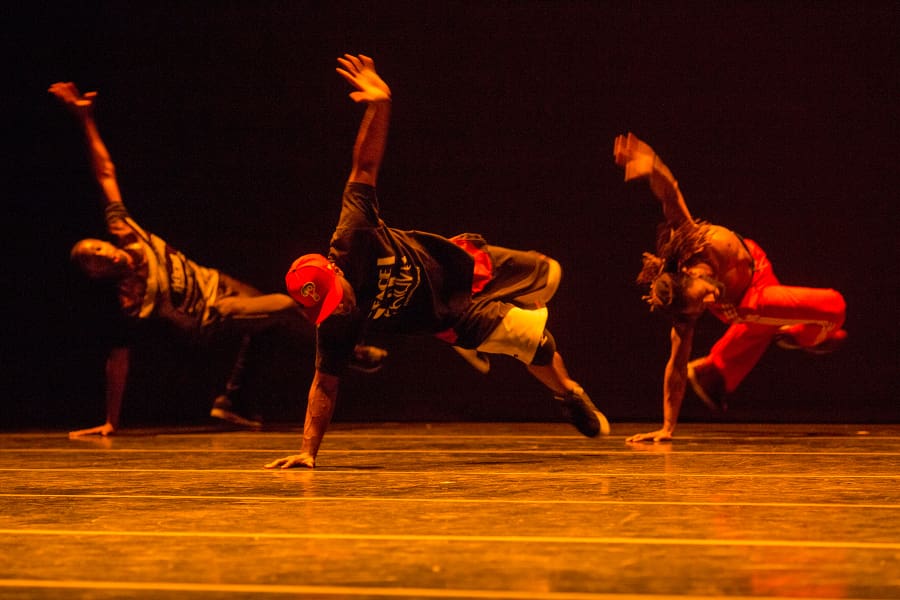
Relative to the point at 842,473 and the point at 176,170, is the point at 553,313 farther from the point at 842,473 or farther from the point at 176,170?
the point at 842,473

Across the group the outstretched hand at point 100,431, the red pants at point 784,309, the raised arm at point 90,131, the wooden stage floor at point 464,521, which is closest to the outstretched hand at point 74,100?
the raised arm at point 90,131

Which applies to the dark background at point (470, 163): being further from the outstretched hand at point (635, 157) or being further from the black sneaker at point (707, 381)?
the outstretched hand at point (635, 157)

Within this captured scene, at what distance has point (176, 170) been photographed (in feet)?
19.4

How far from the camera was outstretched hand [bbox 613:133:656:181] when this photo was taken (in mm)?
4211

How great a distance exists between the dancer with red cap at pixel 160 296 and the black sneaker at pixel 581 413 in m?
1.09

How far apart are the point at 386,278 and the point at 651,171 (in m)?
1.03

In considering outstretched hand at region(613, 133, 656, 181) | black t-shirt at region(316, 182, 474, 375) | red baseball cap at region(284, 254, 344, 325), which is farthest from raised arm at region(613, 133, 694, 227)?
red baseball cap at region(284, 254, 344, 325)

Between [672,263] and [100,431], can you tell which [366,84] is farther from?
[100,431]

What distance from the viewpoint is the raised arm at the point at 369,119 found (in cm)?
359

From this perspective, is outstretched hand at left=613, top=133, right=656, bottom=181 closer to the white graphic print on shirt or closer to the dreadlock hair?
the dreadlock hair

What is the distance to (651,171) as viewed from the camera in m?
4.21

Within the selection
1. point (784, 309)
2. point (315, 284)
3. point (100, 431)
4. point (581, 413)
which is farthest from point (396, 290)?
point (100, 431)

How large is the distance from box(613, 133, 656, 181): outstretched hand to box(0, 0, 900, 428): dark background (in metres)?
1.14

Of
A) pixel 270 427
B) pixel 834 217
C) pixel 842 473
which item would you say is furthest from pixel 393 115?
pixel 842 473
